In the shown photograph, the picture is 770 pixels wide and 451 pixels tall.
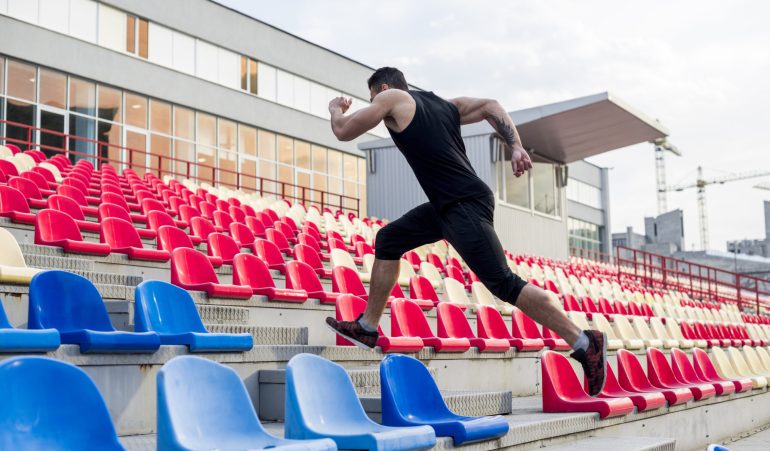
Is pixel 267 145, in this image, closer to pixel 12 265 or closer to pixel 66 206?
pixel 66 206

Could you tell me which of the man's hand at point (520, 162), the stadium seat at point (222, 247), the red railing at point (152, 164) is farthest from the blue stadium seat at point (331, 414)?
the red railing at point (152, 164)

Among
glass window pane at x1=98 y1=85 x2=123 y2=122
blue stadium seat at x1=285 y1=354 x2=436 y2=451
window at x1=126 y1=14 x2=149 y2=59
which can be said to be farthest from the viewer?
window at x1=126 y1=14 x2=149 y2=59

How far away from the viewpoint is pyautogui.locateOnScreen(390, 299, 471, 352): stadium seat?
17.5ft

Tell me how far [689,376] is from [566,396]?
102 inches

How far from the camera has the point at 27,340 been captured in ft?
10.1

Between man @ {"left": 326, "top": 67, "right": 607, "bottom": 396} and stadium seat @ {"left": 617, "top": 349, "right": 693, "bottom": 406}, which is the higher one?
man @ {"left": 326, "top": 67, "right": 607, "bottom": 396}

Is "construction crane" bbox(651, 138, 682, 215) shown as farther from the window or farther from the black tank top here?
the black tank top

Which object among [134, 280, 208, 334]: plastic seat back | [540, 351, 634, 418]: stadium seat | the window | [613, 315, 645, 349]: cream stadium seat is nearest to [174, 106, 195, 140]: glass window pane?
the window

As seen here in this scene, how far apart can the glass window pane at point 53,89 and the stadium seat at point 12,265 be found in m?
16.3

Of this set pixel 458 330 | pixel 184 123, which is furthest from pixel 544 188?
pixel 458 330

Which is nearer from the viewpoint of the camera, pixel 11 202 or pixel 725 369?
pixel 11 202

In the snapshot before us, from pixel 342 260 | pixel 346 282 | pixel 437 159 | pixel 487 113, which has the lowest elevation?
pixel 346 282

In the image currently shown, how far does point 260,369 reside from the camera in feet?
13.6

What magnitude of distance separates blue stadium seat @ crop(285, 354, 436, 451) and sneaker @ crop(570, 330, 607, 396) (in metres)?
1.19
